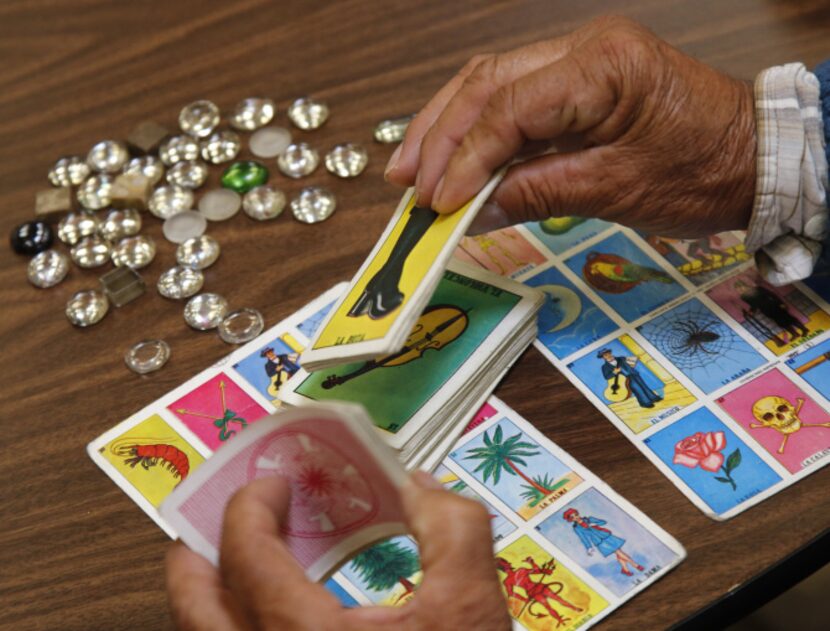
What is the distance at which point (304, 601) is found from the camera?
A: 68cm

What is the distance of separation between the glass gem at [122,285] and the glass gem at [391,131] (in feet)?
1.17

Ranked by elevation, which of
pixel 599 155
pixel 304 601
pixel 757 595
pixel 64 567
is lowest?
pixel 64 567

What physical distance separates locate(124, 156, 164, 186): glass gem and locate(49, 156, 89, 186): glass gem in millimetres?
63

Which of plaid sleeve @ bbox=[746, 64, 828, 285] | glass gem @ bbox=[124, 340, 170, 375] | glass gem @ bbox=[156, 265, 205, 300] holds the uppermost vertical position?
plaid sleeve @ bbox=[746, 64, 828, 285]

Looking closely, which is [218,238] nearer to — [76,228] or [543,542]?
[76,228]

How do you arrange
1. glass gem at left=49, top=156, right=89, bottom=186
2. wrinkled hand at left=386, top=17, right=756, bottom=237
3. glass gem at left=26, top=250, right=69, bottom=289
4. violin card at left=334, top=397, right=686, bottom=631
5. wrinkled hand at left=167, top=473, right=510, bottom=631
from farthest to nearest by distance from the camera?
glass gem at left=49, top=156, right=89, bottom=186 → glass gem at left=26, top=250, right=69, bottom=289 → wrinkled hand at left=386, top=17, right=756, bottom=237 → violin card at left=334, top=397, right=686, bottom=631 → wrinkled hand at left=167, top=473, right=510, bottom=631

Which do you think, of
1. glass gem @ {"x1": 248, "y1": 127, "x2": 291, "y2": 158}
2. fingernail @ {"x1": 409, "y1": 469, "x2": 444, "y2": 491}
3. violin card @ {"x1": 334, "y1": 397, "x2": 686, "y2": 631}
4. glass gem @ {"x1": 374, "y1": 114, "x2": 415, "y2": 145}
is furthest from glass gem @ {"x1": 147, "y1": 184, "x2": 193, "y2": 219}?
fingernail @ {"x1": 409, "y1": 469, "x2": 444, "y2": 491}

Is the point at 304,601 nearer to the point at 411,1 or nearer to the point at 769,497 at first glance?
the point at 769,497

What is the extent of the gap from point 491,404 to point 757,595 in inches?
12.1

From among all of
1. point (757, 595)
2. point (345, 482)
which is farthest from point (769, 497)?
point (345, 482)

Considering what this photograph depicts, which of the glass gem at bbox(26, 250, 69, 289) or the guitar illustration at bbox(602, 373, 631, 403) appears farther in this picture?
the glass gem at bbox(26, 250, 69, 289)

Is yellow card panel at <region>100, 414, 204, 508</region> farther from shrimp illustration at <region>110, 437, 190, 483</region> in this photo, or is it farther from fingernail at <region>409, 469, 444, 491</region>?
fingernail at <region>409, 469, 444, 491</region>

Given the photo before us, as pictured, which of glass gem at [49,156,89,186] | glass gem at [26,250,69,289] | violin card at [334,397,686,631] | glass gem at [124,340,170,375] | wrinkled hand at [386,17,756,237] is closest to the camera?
violin card at [334,397,686,631]

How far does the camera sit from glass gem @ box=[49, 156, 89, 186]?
4.23 feet
